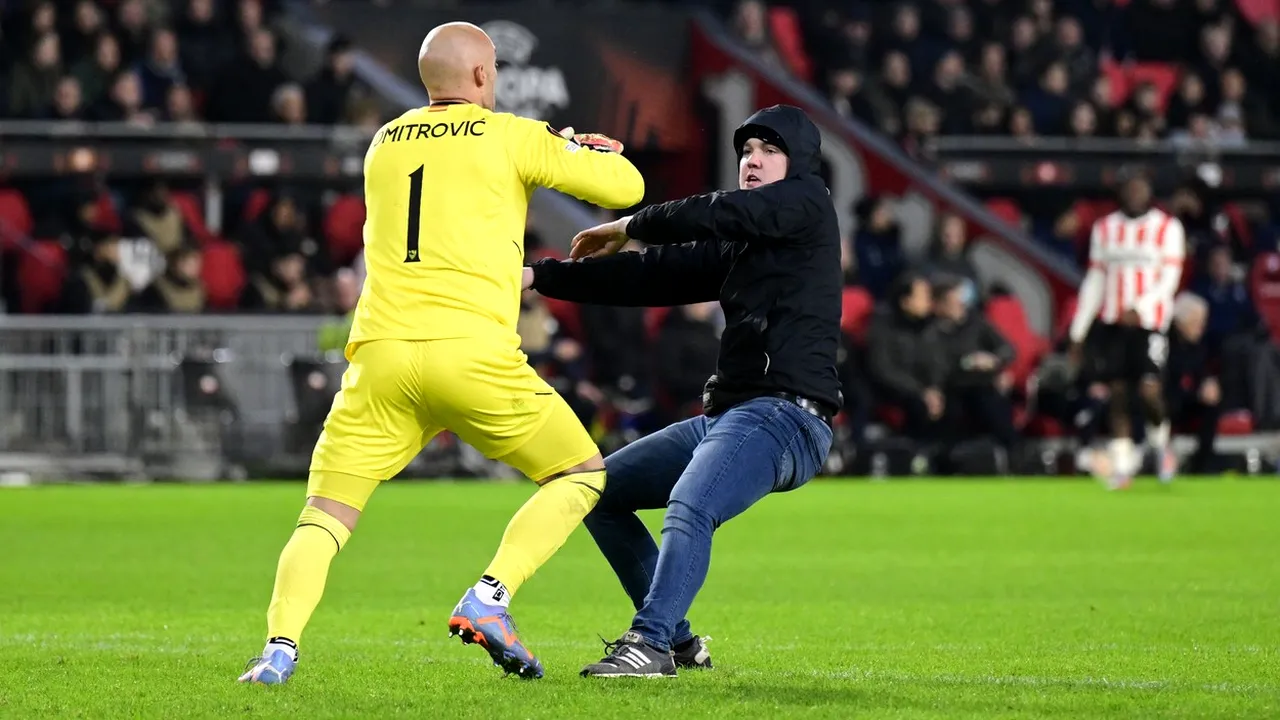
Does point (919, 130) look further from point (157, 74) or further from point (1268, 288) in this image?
point (157, 74)

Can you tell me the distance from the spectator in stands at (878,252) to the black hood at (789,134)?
15.3 m

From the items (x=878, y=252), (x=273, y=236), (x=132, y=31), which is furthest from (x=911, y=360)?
(x=132, y=31)

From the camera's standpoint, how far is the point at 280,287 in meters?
20.0

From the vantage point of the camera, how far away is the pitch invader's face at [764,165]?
7051mm

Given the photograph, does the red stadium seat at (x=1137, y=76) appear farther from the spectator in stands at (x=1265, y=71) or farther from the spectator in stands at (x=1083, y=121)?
the spectator in stands at (x=1083, y=121)

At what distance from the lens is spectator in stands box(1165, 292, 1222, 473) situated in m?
20.6

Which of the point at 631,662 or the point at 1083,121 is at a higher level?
the point at 1083,121

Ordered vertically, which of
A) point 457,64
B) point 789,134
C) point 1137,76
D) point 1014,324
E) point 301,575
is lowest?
point 301,575

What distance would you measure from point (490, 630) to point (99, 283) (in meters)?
14.0

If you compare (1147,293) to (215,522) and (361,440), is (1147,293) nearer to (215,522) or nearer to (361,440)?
(215,522)

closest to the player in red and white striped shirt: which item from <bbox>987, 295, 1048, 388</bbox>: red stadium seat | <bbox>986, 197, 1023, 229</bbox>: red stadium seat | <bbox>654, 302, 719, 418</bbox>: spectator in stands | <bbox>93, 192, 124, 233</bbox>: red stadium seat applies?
<bbox>654, 302, 719, 418</bbox>: spectator in stands

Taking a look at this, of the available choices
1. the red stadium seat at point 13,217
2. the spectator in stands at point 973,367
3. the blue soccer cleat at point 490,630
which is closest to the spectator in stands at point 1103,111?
the spectator in stands at point 973,367

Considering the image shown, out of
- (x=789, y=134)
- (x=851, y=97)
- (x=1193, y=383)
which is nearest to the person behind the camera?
(x=789, y=134)

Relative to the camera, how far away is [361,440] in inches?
259
